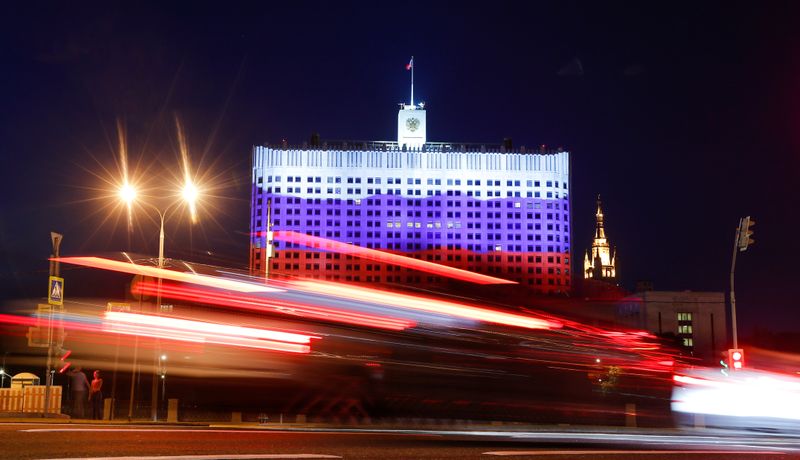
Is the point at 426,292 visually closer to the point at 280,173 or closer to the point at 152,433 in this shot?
the point at 152,433

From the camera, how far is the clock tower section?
167m

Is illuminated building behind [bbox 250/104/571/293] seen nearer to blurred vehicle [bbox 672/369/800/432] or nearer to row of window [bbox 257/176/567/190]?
row of window [bbox 257/176/567/190]

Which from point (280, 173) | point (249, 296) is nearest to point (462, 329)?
point (249, 296)

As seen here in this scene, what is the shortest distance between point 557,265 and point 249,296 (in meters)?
155

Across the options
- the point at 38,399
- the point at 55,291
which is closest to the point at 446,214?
the point at 38,399

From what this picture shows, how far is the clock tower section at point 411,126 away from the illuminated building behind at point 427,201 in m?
0.21

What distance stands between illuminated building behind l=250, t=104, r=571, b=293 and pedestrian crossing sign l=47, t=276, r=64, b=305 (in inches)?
5545

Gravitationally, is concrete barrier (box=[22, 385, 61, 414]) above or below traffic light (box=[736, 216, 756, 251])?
below

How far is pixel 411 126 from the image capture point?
168m

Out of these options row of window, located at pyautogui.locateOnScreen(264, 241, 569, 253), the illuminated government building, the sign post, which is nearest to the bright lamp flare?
the sign post

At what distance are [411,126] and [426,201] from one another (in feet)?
51.7

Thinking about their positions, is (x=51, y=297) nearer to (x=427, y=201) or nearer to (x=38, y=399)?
(x=38, y=399)

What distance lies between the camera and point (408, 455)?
870 centimetres

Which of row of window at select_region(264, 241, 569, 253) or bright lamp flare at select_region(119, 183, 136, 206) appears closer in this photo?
bright lamp flare at select_region(119, 183, 136, 206)
